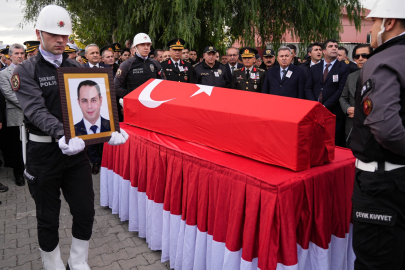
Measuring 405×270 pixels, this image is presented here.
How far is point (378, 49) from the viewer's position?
5.63 feet

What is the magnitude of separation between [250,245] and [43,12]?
1.96 meters

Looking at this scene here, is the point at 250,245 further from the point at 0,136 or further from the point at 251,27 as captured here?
the point at 251,27

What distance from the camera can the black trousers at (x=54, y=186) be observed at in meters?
2.24

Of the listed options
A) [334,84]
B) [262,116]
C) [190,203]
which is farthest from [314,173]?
[334,84]

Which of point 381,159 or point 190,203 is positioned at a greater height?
point 381,159

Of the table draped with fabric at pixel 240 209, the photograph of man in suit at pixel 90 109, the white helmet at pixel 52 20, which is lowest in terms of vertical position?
the table draped with fabric at pixel 240 209

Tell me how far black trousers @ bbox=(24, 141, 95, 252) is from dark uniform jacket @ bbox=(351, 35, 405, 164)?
1858 millimetres

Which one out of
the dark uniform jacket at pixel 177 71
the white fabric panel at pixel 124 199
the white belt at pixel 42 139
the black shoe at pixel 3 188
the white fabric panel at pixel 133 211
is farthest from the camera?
the dark uniform jacket at pixel 177 71

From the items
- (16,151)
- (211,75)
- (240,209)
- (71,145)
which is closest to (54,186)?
(71,145)

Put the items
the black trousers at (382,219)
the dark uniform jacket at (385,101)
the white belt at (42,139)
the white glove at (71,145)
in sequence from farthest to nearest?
the white belt at (42,139) → the white glove at (71,145) → the black trousers at (382,219) → the dark uniform jacket at (385,101)

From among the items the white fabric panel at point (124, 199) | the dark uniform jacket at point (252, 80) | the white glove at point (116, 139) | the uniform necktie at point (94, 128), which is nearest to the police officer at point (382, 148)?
the white glove at point (116, 139)

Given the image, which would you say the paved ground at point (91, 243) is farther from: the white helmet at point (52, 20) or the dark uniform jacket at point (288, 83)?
the dark uniform jacket at point (288, 83)

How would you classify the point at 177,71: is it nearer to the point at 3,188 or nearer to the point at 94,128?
the point at 3,188

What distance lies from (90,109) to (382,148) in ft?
5.58
